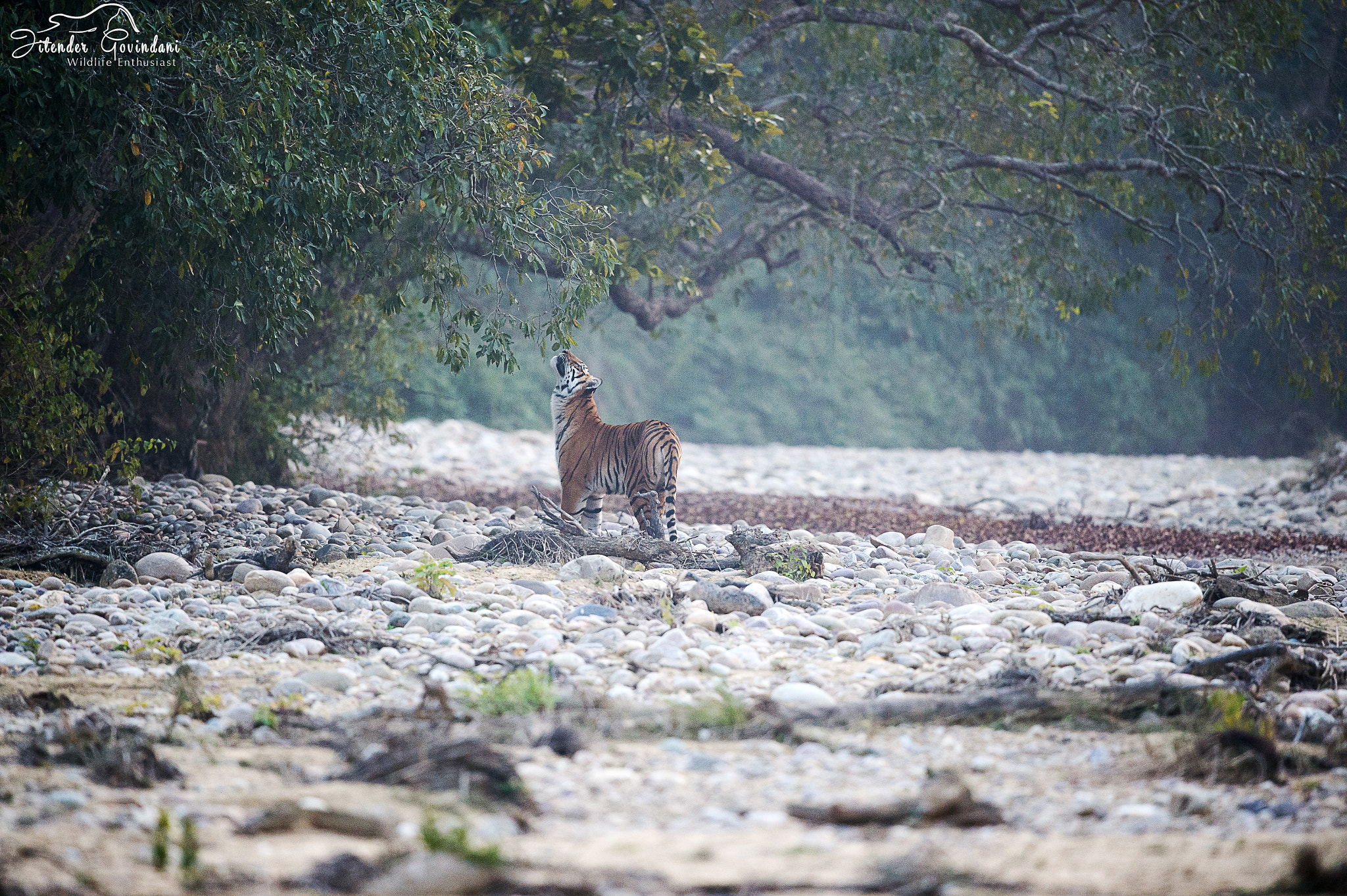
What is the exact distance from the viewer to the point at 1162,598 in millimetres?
4840

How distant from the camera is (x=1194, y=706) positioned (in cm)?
335

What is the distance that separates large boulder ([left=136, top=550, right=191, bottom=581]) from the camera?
5.14 metres

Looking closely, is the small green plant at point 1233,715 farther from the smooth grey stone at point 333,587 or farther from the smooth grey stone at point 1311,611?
the smooth grey stone at point 333,587

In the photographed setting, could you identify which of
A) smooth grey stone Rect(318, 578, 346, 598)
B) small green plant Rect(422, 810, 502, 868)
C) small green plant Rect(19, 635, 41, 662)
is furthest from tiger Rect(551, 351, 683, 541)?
small green plant Rect(422, 810, 502, 868)

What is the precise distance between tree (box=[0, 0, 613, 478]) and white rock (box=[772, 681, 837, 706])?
3.79 metres

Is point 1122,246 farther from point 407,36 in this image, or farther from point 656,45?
point 407,36

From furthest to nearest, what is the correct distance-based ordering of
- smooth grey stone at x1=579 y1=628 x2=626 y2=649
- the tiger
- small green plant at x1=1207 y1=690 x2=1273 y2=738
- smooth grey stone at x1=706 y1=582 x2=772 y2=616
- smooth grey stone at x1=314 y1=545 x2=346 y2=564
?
the tiger → smooth grey stone at x1=314 y1=545 x2=346 y2=564 → smooth grey stone at x1=706 y1=582 x2=772 y2=616 → smooth grey stone at x1=579 y1=628 x2=626 y2=649 → small green plant at x1=1207 y1=690 x2=1273 y2=738

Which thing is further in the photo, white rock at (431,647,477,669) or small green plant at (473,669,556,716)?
white rock at (431,647,477,669)

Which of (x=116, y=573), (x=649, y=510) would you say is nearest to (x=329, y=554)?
(x=116, y=573)

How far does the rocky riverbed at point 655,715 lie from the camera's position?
7.41ft

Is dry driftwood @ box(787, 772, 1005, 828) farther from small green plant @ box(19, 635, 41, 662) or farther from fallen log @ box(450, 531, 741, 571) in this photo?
fallen log @ box(450, 531, 741, 571)

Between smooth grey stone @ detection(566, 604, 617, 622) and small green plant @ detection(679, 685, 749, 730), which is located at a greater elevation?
smooth grey stone @ detection(566, 604, 617, 622)
